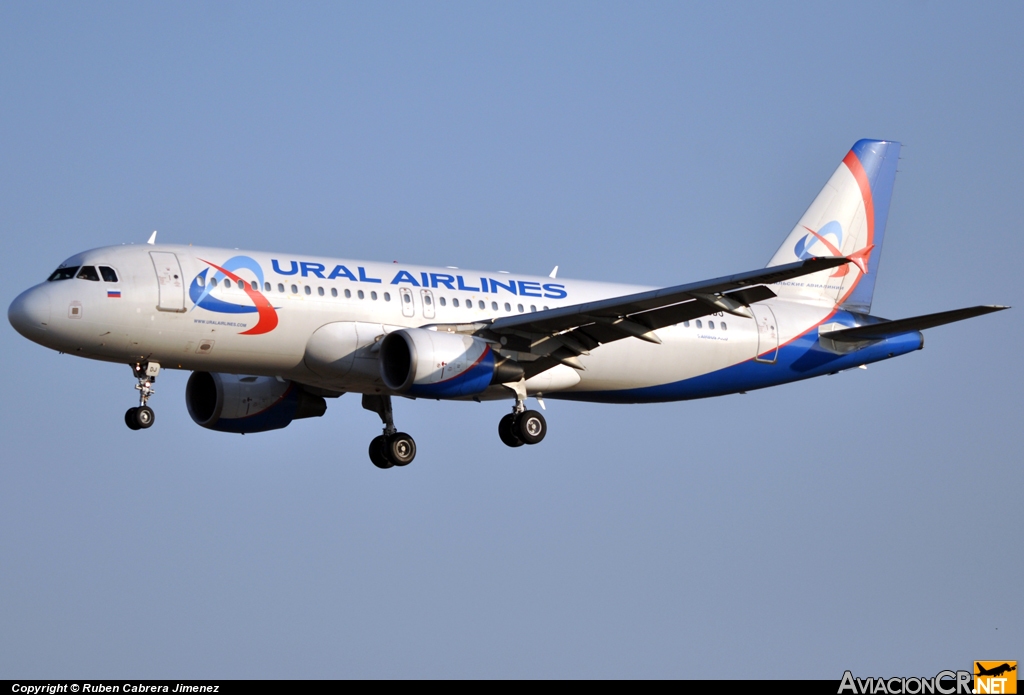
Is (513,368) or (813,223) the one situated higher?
(813,223)

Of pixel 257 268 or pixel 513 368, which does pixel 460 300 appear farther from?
pixel 257 268

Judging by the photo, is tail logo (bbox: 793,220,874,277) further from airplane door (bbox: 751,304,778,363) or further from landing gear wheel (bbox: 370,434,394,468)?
landing gear wheel (bbox: 370,434,394,468)

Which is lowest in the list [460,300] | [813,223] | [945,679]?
[945,679]

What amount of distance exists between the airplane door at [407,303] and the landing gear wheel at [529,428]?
407 centimetres

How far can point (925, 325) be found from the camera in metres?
41.8

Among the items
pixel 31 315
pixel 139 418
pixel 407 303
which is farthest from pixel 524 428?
pixel 31 315

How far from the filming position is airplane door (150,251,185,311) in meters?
37.3

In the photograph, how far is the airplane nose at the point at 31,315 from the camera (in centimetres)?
3659

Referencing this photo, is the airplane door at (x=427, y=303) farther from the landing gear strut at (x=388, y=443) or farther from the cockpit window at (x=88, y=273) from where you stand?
the cockpit window at (x=88, y=273)

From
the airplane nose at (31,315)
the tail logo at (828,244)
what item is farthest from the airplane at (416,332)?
the tail logo at (828,244)

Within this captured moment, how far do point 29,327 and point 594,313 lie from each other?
13204mm

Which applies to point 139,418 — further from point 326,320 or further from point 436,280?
point 436,280

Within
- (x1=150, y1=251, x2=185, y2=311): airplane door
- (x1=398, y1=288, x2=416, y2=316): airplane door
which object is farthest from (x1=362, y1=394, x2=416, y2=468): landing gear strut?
(x1=150, y1=251, x2=185, y2=311): airplane door

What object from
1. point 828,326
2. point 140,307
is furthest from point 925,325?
point 140,307
